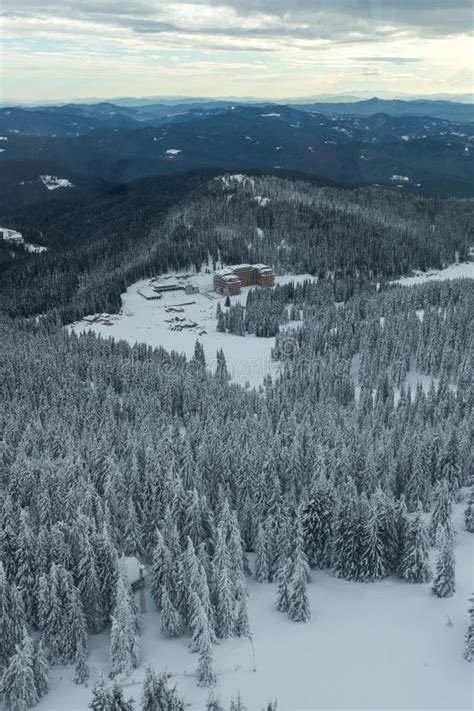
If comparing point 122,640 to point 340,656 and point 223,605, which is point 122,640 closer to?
point 223,605

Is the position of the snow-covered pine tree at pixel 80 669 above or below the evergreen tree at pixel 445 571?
below

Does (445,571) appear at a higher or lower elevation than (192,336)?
higher

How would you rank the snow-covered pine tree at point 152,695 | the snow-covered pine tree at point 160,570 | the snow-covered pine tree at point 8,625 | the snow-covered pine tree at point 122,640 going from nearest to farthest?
the snow-covered pine tree at point 152,695 → the snow-covered pine tree at point 122,640 → the snow-covered pine tree at point 8,625 → the snow-covered pine tree at point 160,570

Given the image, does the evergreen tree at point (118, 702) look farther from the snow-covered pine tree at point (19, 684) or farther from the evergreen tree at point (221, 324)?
the evergreen tree at point (221, 324)

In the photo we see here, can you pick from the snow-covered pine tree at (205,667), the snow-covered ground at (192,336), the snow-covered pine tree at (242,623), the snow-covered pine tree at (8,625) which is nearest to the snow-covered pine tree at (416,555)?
the snow-covered pine tree at (242,623)

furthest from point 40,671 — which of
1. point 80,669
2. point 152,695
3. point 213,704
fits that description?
point 213,704

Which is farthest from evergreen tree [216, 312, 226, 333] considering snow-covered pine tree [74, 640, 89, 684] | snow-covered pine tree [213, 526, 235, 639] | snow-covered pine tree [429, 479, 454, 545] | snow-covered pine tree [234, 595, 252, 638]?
snow-covered pine tree [74, 640, 89, 684]
